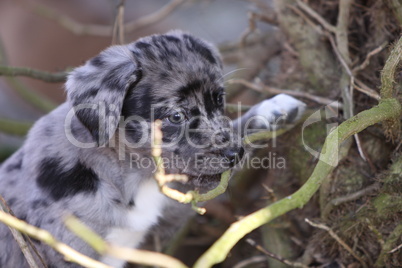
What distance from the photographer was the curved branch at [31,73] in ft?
11.8

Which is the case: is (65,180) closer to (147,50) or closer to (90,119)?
(90,119)

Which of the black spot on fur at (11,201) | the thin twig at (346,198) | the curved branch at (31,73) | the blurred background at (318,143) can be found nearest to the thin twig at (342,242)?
the blurred background at (318,143)

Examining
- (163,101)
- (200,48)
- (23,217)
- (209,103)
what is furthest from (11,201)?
(200,48)

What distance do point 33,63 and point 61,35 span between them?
1.81 feet

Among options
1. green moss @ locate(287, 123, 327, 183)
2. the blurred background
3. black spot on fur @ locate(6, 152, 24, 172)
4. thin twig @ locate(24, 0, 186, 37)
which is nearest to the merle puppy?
black spot on fur @ locate(6, 152, 24, 172)

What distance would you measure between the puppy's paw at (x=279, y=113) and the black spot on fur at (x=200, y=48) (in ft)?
1.53

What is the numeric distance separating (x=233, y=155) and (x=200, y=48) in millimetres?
790

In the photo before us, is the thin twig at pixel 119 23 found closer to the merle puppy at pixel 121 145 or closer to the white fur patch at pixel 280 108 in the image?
the merle puppy at pixel 121 145

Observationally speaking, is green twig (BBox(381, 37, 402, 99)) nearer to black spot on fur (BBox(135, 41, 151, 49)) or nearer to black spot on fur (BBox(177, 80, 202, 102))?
black spot on fur (BBox(177, 80, 202, 102))

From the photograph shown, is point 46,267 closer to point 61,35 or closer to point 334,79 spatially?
point 334,79

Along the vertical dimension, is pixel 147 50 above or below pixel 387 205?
above

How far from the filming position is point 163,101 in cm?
309

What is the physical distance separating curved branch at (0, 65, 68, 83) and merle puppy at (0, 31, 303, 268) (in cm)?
62

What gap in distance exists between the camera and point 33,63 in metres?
7.50
